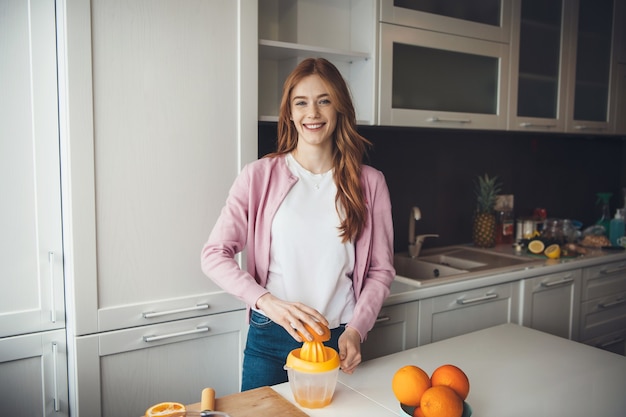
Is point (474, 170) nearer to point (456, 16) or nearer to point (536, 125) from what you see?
point (536, 125)

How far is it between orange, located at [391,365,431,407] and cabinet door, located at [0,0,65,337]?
1096mm

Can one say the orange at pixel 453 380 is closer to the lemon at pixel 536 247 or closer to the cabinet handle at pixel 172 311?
the cabinet handle at pixel 172 311

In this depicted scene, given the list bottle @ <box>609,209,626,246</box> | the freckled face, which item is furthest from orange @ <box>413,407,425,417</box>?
bottle @ <box>609,209,626,246</box>

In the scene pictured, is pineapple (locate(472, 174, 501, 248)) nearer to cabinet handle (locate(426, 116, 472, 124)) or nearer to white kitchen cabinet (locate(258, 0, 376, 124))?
cabinet handle (locate(426, 116, 472, 124))

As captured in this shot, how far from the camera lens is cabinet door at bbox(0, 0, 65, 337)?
5.35 ft

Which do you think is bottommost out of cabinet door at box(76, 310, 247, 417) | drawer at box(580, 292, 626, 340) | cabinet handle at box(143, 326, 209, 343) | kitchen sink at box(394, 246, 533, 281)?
drawer at box(580, 292, 626, 340)

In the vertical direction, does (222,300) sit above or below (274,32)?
below

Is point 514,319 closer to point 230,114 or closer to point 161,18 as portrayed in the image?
point 230,114

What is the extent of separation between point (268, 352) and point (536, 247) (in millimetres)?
1854

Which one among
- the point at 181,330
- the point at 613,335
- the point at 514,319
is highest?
the point at 181,330

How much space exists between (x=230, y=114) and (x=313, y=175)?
43cm

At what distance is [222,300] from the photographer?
195cm

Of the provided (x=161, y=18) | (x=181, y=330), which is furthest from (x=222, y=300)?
(x=161, y=18)

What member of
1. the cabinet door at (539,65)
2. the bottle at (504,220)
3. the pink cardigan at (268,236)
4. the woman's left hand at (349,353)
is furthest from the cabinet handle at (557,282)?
the woman's left hand at (349,353)
